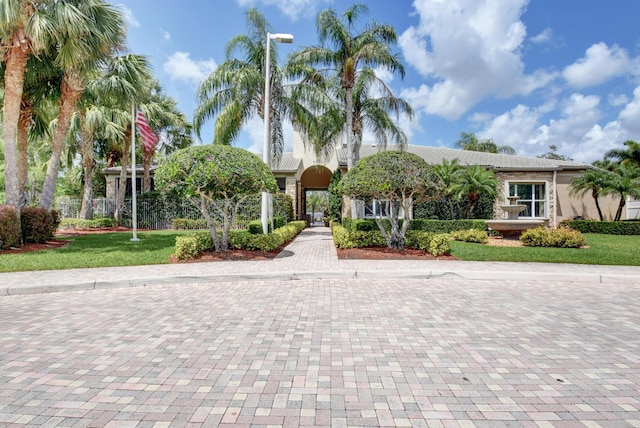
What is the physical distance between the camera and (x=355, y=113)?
16.9 m

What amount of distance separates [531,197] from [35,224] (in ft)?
80.9

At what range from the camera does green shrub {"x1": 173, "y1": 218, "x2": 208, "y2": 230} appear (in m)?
21.1

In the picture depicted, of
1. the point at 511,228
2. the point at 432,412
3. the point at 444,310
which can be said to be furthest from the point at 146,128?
the point at 511,228

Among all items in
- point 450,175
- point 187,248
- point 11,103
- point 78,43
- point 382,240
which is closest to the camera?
point 187,248

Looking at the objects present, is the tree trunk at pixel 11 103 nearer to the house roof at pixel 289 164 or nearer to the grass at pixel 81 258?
the grass at pixel 81 258

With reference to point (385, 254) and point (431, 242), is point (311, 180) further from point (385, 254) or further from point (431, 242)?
point (431, 242)

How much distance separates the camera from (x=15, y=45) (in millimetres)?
10875

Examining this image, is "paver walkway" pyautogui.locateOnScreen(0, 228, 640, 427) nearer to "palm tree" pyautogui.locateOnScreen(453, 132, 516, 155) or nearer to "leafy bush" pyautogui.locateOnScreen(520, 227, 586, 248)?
"leafy bush" pyautogui.locateOnScreen(520, 227, 586, 248)

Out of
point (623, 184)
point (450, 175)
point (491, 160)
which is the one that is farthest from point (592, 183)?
point (450, 175)

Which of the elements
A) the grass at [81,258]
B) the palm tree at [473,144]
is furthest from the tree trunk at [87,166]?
the palm tree at [473,144]

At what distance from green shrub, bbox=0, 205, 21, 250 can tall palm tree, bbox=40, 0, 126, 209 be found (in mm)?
2483

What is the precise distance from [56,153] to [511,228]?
1901 centimetres

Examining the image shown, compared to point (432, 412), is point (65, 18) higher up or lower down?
higher up

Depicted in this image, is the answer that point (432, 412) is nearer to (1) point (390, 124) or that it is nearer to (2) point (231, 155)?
(2) point (231, 155)
